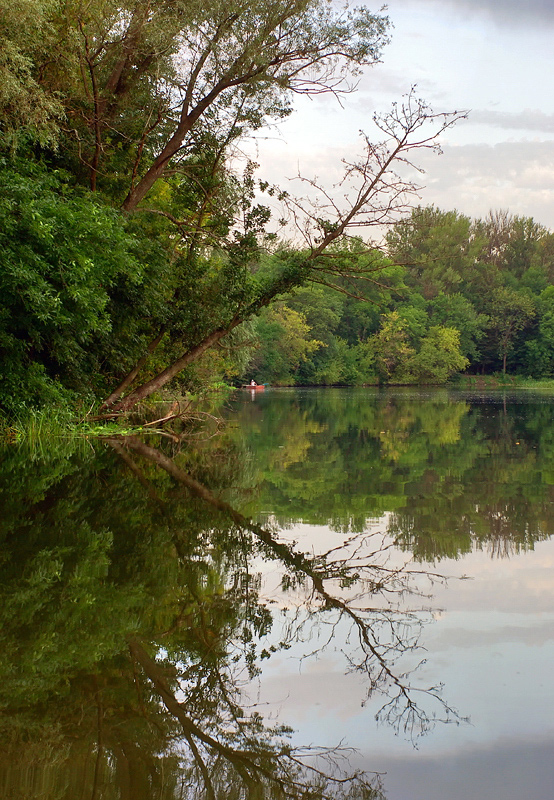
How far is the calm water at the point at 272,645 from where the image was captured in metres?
2.10

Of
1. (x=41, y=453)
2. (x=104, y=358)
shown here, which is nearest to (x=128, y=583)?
(x=41, y=453)

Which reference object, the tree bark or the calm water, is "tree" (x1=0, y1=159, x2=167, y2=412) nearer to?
the tree bark

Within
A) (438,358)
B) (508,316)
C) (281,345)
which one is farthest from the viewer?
(508,316)

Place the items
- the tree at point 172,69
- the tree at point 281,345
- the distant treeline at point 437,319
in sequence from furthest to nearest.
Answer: the distant treeline at point 437,319 < the tree at point 281,345 < the tree at point 172,69

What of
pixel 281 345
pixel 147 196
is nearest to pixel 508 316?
pixel 281 345

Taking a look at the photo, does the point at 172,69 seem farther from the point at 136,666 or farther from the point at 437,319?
the point at 437,319

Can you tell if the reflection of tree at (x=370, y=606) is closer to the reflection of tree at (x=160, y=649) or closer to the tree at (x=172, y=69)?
the reflection of tree at (x=160, y=649)

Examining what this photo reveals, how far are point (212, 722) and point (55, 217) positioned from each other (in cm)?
1072

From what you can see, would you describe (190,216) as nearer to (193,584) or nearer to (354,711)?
(193,584)

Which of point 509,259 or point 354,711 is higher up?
point 509,259

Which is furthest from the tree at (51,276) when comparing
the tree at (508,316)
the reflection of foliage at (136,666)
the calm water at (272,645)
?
the tree at (508,316)

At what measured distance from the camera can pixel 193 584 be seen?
3.90 m

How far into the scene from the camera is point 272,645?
3.05 m

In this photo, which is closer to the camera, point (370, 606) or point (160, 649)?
point (160, 649)
